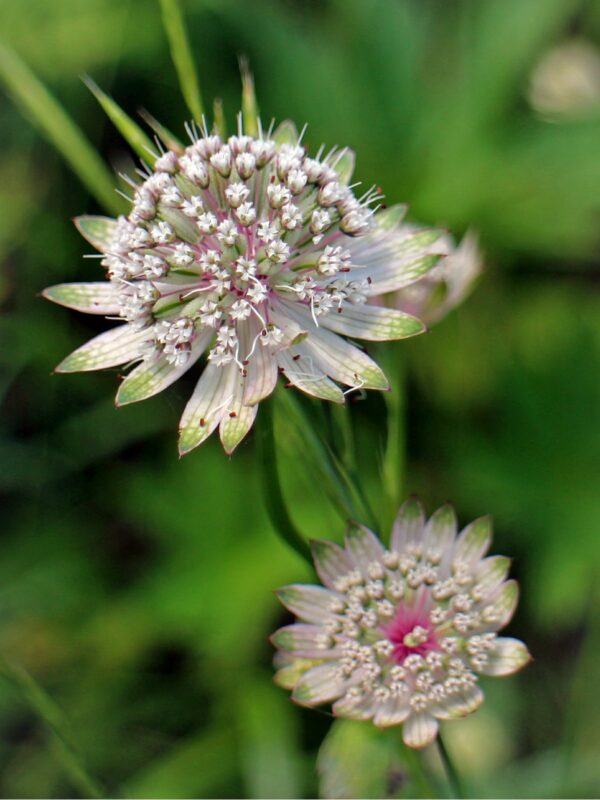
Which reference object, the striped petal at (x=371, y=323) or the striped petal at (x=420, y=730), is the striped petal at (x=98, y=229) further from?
the striped petal at (x=420, y=730)

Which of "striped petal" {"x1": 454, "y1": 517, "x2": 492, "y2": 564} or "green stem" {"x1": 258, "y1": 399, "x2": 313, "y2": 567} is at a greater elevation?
"green stem" {"x1": 258, "y1": 399, "x2": 313, "y2": 567}

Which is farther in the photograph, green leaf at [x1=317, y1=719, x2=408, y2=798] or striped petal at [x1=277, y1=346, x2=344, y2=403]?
green leaf at [x1=317, y1=719, x2=408, y2=798]

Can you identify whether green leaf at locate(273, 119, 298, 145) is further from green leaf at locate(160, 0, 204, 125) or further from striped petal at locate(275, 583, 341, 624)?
striped petal at locate(275, 583, 341, 624)

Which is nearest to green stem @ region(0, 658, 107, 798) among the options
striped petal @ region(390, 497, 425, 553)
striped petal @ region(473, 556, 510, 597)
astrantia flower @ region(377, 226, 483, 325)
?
striped petal @ region(390, 497, 425, 553)

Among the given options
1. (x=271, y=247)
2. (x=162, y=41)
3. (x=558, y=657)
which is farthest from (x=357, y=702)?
(x=162, y=41)

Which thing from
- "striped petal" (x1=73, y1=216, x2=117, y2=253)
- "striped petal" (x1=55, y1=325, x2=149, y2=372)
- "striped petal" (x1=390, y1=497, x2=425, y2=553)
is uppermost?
"striped petal" (x1=73, y1=216, x2=117, y2=253)

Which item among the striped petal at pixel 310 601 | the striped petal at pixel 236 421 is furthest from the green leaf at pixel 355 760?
the striped petal at pixel 236 421
